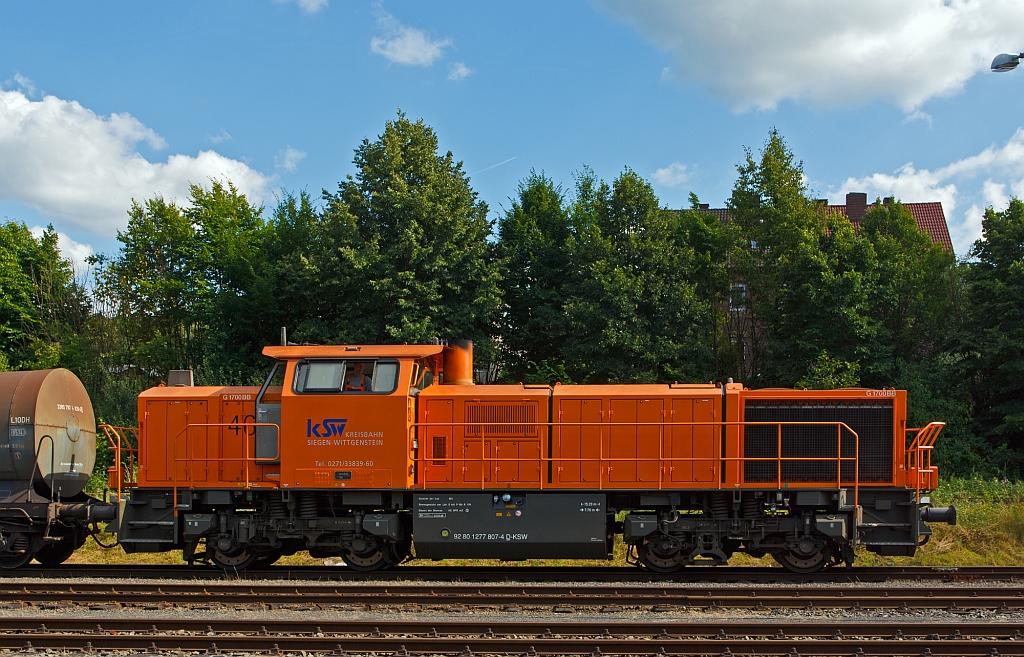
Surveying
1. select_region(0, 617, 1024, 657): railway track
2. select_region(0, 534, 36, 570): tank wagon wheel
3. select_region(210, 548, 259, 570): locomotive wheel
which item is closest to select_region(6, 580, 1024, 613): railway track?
select_region(0, 617, 1024, 657): railway track

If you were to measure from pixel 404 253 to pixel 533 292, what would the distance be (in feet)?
16.2

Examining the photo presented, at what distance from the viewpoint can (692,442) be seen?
447 inches

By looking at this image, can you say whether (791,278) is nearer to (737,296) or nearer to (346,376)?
(737,296)

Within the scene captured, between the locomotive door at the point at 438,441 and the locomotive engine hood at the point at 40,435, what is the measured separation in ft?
20.1

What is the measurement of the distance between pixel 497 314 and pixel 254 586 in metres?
16.3

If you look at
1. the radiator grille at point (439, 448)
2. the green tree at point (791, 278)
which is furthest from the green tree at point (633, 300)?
the radiator grille at point (439, 448)

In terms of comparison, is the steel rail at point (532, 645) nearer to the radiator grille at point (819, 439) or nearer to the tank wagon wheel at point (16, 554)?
the radiator grille at point (819, 439)

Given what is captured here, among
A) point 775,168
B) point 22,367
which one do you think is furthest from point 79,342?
point 775,168

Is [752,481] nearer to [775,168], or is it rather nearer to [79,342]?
[775,168]

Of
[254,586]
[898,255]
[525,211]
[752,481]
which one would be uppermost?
[525,211]

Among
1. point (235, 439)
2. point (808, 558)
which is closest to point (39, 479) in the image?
point (235, 439)

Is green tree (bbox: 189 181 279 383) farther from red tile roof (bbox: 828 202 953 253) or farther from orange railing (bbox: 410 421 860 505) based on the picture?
red tile roof (bbox: 828 202 953 253)

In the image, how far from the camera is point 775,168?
1063 inches

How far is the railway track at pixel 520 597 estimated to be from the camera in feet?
30.6
